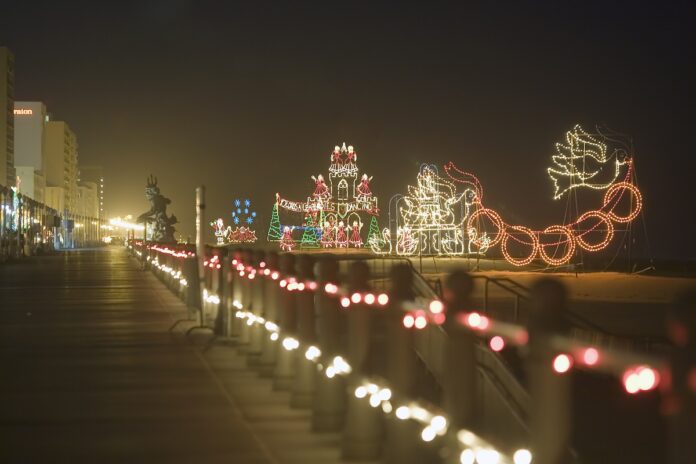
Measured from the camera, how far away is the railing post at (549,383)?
363cm

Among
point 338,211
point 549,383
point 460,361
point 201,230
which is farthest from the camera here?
point 338,211

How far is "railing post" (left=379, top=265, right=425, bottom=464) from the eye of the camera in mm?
5840

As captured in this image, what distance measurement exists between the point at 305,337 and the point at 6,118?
16412 centimetres

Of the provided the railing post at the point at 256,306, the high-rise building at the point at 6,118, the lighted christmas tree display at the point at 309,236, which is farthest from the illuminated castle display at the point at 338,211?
the railing post at the point at 256,306

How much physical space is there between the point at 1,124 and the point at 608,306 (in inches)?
5583

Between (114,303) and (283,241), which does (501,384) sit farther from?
(283,241)

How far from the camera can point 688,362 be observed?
2.79m

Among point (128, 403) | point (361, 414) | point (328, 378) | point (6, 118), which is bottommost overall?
point (128, 403)

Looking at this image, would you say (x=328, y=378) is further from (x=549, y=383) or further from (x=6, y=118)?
(x=6, y=118)

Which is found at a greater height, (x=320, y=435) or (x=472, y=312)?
(x=472, y=312)

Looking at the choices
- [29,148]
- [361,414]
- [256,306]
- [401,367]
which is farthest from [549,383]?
[29,148]

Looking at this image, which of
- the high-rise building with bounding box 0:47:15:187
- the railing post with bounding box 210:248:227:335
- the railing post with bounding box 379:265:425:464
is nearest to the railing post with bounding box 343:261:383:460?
the railing post with bounding box 379:265:425:464

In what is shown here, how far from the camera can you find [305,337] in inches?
349

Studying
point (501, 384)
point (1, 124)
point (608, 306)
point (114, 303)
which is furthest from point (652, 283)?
point (1, 124)
